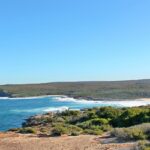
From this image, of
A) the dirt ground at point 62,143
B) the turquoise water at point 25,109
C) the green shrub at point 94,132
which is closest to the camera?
the dirt ground at point 62,143

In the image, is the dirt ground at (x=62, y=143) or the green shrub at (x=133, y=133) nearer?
the dirt ground at (x=62, y=143)

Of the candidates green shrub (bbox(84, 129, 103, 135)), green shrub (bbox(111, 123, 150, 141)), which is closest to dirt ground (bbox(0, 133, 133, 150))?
green shrub (bbox(111, 123, 150, 141))

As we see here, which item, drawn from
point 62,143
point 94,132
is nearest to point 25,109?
point 94,132

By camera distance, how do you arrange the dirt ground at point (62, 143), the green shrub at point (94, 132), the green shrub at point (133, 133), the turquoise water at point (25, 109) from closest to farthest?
the dirt ground at point (62, 143) → the green shrub at point (133, 133) → the green shrub at point (94, 132) → the turquoise water at point (25, 109)

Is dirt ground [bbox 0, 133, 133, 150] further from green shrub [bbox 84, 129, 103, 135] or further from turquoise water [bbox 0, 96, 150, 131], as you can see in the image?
turquoise water [bbox 0, 96, 150, 131]

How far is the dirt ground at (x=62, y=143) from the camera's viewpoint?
65.0 feet

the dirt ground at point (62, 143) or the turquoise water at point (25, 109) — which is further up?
the dirt ground at point (62, 143)

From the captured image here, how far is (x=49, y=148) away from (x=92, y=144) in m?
1.89

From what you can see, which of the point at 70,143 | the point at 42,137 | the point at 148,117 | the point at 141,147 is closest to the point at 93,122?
the point at 148,117

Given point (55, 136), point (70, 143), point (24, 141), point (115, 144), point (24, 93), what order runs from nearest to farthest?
point (115, 144)
point (70, 143)
point (24, 141)
point (55, 136)
point (24, 93)

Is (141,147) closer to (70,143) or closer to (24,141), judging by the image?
(70,143)

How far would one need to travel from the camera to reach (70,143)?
69.6 ft

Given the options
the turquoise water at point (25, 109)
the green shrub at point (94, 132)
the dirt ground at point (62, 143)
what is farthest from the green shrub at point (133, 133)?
the turquoise water at point (25, 109)

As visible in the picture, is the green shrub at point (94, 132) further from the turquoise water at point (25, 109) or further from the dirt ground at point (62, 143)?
the turquoise water at point (25, 109)
